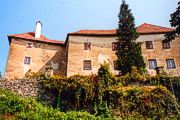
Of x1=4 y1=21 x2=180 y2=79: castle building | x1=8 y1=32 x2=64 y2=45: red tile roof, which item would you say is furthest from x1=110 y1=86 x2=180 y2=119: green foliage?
x1=8 y1=32 x2=64 y2=45: red tile roof

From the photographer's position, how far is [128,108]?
19.9 metres

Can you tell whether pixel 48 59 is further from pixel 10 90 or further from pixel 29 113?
pixel 29 113

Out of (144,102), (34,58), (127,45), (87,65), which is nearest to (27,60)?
(34,58)

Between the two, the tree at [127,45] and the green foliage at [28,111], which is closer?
the green foliage at [28,111]

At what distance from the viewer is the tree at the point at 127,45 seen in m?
30.2

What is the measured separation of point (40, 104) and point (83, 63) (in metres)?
16.7

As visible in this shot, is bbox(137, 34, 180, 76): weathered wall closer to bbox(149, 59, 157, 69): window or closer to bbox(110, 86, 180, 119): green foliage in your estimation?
bbox(149, 59, 157, 69): window

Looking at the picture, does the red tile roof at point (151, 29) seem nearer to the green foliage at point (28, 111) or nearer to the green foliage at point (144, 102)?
the green foliage at point (144, 102)

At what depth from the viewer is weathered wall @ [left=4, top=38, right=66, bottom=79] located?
122ft

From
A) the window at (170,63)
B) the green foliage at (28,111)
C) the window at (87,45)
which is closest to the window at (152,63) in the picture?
the window at (170,63)

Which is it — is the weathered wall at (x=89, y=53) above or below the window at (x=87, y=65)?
above


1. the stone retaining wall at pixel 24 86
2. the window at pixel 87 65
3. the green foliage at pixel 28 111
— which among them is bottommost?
the green foliage at pixel 28 111

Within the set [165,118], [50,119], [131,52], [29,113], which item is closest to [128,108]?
[165,118]

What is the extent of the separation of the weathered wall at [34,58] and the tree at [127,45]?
925 cm
